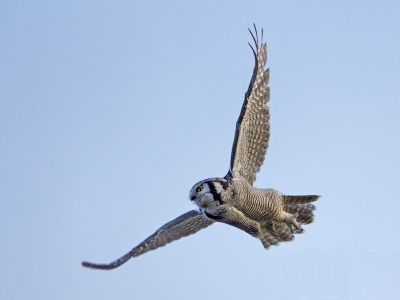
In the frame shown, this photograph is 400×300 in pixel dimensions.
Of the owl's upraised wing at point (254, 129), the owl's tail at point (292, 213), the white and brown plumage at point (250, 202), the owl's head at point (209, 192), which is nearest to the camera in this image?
the owl's head at point (209, 192)

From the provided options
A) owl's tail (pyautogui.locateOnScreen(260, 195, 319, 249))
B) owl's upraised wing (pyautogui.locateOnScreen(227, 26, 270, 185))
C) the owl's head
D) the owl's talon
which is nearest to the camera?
the owl's head

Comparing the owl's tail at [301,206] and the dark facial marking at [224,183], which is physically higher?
the dark facial marking at [224,183]

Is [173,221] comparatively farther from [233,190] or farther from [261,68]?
[261,68]

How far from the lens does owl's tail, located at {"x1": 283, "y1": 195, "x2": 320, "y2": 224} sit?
1137 centimetres

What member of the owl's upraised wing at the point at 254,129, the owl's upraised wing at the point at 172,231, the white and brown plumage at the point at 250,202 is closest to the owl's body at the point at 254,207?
the white and brown plumage at the point at 250,202

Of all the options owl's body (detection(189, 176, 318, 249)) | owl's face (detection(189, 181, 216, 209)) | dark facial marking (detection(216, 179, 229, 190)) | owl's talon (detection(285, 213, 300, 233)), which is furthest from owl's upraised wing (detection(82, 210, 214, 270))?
owl's talon (detection(285, 213, 300, 233))

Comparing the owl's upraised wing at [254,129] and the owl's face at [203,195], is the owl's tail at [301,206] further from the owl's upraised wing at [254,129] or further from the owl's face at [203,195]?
the owl's face at [203,195]

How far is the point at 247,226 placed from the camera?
10977mm

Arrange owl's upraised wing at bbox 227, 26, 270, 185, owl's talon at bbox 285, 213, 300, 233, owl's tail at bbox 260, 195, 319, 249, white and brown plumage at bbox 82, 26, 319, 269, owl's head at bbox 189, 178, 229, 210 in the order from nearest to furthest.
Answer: owl's head at bbox 189, 178, 229, 210
white and brown plumage at bbox 82, 26, 319, 269
owl's upraised wing at bbox 227, 26, 270, 185
owl's talon at bbox 285, 213, 300, 233
owl's tail at bbox 260, 195, 319, 249

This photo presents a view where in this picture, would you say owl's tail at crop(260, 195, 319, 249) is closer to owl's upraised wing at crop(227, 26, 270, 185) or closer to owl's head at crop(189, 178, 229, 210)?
owl's upraised wing at crop(227, 26, 270, 185)

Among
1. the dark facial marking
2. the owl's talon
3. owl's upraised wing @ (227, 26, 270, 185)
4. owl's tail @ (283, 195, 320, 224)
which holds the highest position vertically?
owl's upraised wing @ (227, 26, 270, 185)

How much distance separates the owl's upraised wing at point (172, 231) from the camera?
1141 centimetres

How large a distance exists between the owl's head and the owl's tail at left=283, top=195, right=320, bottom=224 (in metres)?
1.49

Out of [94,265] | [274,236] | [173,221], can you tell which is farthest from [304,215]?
[94,265]
